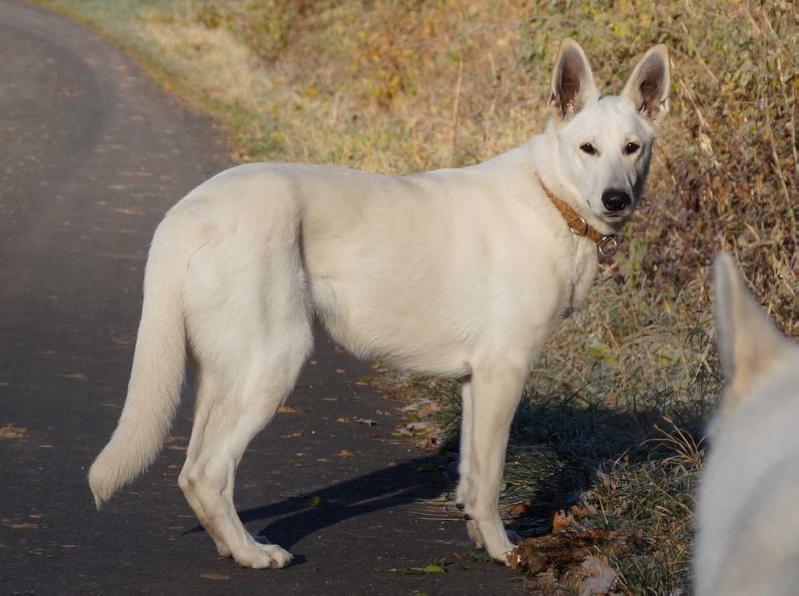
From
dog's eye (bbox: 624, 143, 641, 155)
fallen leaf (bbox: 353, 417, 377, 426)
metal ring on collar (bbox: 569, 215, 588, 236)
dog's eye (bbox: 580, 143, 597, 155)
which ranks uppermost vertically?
dog's eye (bbox: 624, 143, 641, 155)

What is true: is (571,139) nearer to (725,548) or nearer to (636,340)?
(636,340)

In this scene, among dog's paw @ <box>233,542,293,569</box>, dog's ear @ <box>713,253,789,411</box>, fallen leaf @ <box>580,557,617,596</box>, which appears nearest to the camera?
dog's ear @ <box>713,253,789,411</box>

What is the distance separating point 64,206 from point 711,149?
6796 mm

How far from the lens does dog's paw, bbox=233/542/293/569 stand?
432 cm

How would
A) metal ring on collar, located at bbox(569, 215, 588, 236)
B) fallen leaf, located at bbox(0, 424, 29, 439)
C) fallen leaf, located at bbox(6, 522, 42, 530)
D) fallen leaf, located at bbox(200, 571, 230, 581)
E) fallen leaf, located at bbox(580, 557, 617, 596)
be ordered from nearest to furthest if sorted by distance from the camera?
fallen leaf, located at bbox(580, 557, 617, 596) < fallen leaf, located at bbox(200, 571, 230, 581) < fallen leaf, located at bbox(6, 522, 42, 530) < metal ring on collar, located at bbox(569, 215, 588, 236) < fallen leaf, located at bbox(0, 424, 29, 439)

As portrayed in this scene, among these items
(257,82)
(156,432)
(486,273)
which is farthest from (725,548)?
(257,82)

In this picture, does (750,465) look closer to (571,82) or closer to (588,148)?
(588,148)

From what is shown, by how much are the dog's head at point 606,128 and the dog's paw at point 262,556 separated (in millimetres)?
1777

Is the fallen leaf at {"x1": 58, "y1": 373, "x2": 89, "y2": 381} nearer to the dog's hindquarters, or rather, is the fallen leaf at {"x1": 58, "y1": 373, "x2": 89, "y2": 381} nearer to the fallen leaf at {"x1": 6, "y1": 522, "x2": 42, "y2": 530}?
the fallen leaf at {"x1": 6, "y1": 522, "x2": 42, "y2": 530}

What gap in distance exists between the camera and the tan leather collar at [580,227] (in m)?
4.76

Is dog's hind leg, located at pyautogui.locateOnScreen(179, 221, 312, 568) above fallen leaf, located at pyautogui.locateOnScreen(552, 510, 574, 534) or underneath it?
above

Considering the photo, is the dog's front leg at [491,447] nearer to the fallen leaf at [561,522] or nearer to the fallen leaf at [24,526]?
the fallen leaf at [561,522]

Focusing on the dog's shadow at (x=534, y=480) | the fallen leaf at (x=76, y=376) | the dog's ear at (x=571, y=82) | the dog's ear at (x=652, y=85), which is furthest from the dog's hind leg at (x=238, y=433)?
the fallen leaf at (x=76, y=376)

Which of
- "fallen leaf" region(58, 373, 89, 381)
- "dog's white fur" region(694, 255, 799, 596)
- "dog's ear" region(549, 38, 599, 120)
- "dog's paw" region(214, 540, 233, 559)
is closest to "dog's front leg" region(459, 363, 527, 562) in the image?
"dog's paw" region(214, 540, 233, 559)
